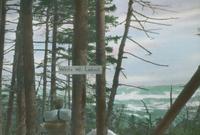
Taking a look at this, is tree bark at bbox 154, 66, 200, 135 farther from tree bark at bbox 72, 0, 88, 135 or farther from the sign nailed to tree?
tree bark at bbox 72, 0, 88, 135

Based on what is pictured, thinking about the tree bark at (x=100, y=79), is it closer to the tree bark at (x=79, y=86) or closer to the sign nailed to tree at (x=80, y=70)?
the tree bark at (x=79, y=86)

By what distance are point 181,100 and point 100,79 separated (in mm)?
9556

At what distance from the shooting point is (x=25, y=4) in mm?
12781

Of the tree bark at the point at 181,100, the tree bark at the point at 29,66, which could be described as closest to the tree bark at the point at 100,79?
the tree bark at the point at 29,66

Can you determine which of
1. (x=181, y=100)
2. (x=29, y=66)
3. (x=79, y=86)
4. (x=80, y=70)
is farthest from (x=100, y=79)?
(x=181, y=100)

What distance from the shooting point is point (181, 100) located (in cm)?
234

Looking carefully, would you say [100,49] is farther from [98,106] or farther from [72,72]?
[72,72]

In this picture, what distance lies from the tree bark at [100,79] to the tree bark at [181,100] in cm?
914

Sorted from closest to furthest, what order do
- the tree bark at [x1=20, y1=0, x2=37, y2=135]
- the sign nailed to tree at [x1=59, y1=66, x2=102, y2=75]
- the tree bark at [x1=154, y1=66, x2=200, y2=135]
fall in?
1. the tree bark at [x1=154, y1=66, x2=200, y2=135]
2. the sign nailed to tree at [x1=59, y1=66, x2=102, y2=75]
3. the tree bark at [x1=20, y1=0, x2=37, y2=135]

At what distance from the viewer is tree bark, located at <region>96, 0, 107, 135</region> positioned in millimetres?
11531

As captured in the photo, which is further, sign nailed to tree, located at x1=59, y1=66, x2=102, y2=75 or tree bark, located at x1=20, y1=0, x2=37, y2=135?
tree bark, located at x1=20, y1=0, x2=37, y2=135

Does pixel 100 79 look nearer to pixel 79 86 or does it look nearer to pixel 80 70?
pixel 79 86

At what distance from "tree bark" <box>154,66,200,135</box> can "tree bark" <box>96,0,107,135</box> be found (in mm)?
9137

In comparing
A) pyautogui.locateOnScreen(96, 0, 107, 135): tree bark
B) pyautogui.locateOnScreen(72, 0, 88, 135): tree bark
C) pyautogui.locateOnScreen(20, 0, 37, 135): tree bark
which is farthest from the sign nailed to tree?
pyautogui.locateOnScreen(20, 0, 37, 135): tree bark
